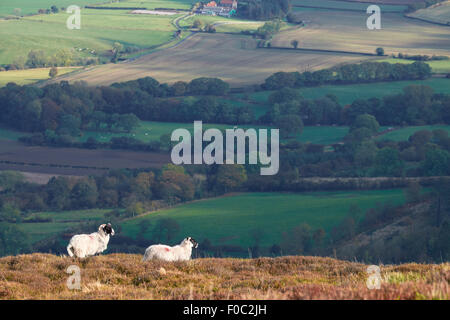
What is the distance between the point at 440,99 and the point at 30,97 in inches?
3017

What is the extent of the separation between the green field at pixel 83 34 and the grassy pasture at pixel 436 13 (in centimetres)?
6491

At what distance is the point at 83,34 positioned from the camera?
181625 millimetres

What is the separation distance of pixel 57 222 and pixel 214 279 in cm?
6131

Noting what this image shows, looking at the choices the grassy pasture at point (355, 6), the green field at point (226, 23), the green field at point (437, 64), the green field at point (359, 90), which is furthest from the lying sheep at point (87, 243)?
the grassy pasture at point (355, 6)

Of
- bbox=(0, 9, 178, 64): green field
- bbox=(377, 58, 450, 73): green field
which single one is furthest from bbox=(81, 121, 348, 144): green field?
bbox=(0, 9, 178, 64): green field

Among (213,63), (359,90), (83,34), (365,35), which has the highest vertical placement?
(83,34)

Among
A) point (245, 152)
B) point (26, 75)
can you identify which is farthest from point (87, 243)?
point (26, 75)

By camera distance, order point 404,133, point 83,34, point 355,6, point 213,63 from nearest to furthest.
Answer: point 404,133
point 213,63
point 83,34
point 355,6

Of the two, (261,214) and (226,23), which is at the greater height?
(226,23)

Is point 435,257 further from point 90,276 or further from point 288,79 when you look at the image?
point 288,79

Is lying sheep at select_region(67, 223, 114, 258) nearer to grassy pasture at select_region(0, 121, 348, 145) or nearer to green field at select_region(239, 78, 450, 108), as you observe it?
grassy pasture at select_region(0, 121, 348, 145)

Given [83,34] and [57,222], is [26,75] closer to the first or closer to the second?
[83,34]

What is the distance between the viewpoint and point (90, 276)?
16344mm

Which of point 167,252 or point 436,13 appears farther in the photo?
point 436,13
